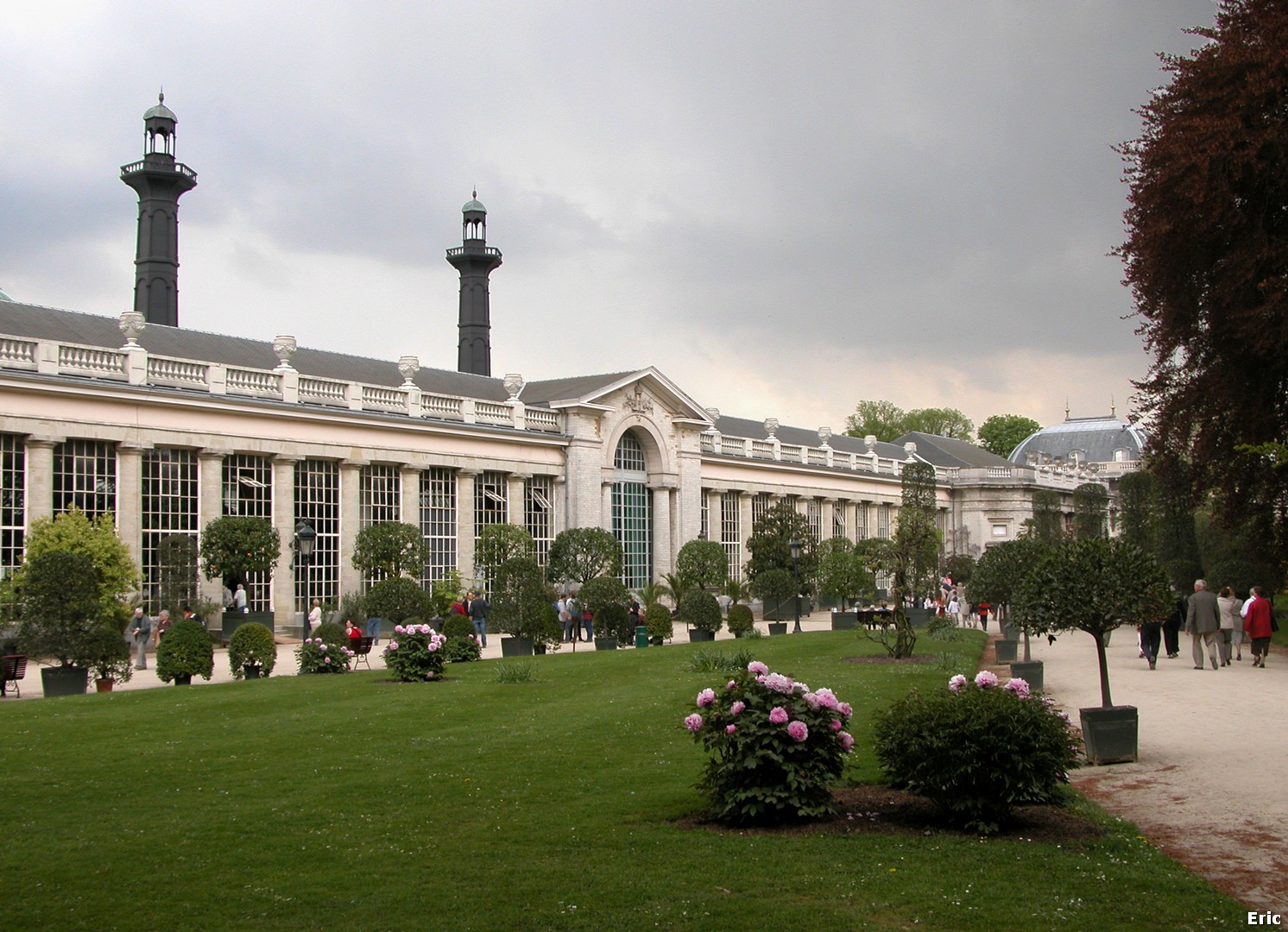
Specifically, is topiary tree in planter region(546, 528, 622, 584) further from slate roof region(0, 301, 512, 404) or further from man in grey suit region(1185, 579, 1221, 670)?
man in grey suit region(1185, 579, 1221, 670)

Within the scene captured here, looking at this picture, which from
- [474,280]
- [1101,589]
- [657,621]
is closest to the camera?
[1101,589]

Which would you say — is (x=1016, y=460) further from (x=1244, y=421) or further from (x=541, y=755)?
(x=541, y=755)

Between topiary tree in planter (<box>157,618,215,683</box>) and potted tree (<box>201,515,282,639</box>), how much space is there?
9.85 metres

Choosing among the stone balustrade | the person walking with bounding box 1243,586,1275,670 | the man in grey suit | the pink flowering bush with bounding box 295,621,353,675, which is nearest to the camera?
the pink flowering bush with bounding box 295,621,353,675

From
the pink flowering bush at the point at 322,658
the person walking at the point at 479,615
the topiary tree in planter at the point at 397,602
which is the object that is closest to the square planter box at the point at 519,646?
the topiary tree in planter at the point at 397,602

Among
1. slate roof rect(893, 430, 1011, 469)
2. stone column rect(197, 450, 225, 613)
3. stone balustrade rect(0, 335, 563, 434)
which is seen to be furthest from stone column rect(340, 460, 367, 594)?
slate roof rect(893, 430, 1011, 469)

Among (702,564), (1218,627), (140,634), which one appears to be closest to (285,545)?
(140,634)

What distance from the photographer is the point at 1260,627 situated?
23750 mm

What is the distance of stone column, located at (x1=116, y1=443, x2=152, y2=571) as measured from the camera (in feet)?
101

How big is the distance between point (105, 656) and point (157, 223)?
28668mm

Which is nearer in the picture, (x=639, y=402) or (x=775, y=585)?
(x=775, y=585)

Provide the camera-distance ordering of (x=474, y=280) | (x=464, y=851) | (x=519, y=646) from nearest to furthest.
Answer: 1. (x=464, y=851)
2. (x=519, y=646)
3. (x=474, y=280)

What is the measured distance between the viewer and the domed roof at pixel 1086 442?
290 feet

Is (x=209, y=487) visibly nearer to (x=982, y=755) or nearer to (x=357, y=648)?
(x=357, y=648)
